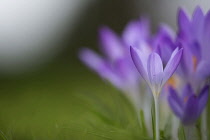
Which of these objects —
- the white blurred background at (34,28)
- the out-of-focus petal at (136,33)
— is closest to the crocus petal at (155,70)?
the out-of-focus petal at (136,33)

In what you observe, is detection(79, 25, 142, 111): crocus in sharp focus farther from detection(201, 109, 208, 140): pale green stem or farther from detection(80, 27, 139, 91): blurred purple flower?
detection(201, 109, 208, 140): pale green stem

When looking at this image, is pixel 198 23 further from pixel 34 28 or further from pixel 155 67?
pixel 34 28

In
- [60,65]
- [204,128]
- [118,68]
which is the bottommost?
[204,128]

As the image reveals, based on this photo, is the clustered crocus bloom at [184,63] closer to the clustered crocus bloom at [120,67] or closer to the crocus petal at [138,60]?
the crocus petal at [138,60]

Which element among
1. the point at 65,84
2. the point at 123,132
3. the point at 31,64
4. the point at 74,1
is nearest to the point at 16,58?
Result: the point at 31,64

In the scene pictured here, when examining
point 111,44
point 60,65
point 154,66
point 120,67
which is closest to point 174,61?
point 154,66

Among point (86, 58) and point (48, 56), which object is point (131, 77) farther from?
point (48, 56)
